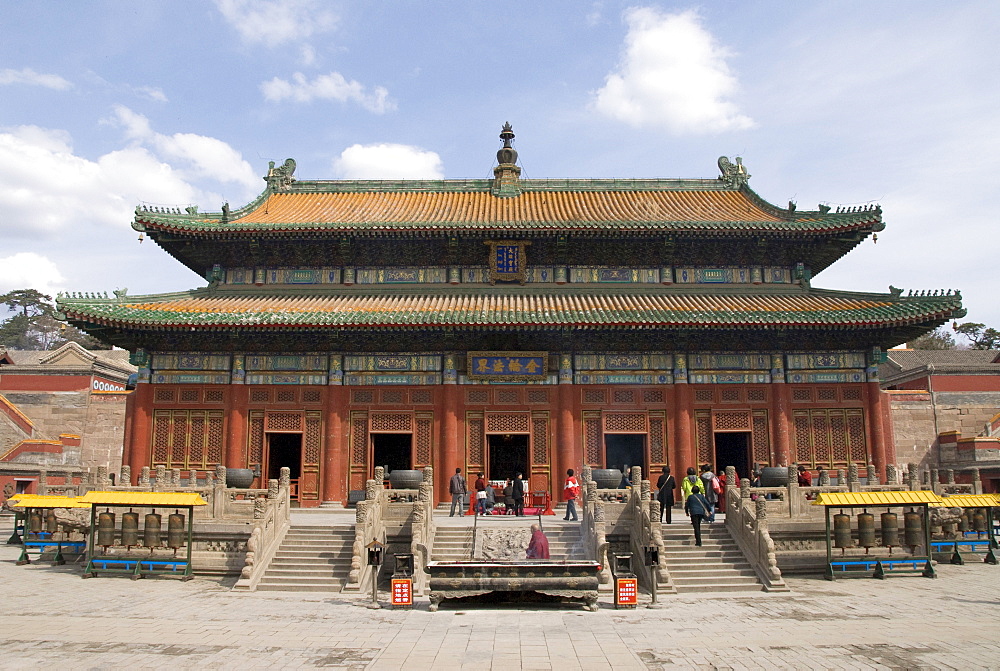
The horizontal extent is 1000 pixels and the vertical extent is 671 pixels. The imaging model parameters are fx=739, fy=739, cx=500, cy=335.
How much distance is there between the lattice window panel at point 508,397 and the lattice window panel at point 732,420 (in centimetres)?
653

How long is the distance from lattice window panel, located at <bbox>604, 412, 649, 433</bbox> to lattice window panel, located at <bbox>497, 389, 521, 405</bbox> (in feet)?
9.72

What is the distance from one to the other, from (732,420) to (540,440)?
250 inches

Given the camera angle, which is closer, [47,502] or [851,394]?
[47,502]

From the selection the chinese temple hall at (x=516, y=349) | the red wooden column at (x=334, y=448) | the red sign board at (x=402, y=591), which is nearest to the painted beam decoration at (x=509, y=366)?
the chinese temple hall at (x=516, y=349)

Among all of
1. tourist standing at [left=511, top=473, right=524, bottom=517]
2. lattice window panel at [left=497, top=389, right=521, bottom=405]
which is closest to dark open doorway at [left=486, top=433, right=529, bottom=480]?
lattice window panel at [left=497, top=389, right=521, bottom=405]

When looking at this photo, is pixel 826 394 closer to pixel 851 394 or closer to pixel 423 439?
pixel 851 394

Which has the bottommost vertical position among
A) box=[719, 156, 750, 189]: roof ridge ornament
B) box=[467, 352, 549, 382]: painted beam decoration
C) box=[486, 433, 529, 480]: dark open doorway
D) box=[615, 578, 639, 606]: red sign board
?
box=[615, 578, 639, 606]: red sign board

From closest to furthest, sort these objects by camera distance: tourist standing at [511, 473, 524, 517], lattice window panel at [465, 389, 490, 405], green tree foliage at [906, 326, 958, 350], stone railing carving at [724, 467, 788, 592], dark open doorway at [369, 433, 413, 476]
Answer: stone railing carving at [724, 467, 788, 592], tourist standing at [511, 473, 524, 517], lattice window panel at [465, 389, 490, 405], dark open doorway at [369, 433, 413, 476], green tree foliage at [906, 326, 958, 350]

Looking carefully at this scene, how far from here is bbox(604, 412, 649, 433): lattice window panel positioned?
24.1 m

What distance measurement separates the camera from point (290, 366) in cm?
2461

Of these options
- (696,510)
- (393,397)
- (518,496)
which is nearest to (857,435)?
(696,510)

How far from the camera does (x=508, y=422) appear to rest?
2414 cm

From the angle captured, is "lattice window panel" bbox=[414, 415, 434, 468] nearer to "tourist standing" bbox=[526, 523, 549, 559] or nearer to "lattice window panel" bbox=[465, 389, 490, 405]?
"lattice window panel" bbox=[465, 389, 490, 405]

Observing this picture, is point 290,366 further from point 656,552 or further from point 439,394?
point 656,552
